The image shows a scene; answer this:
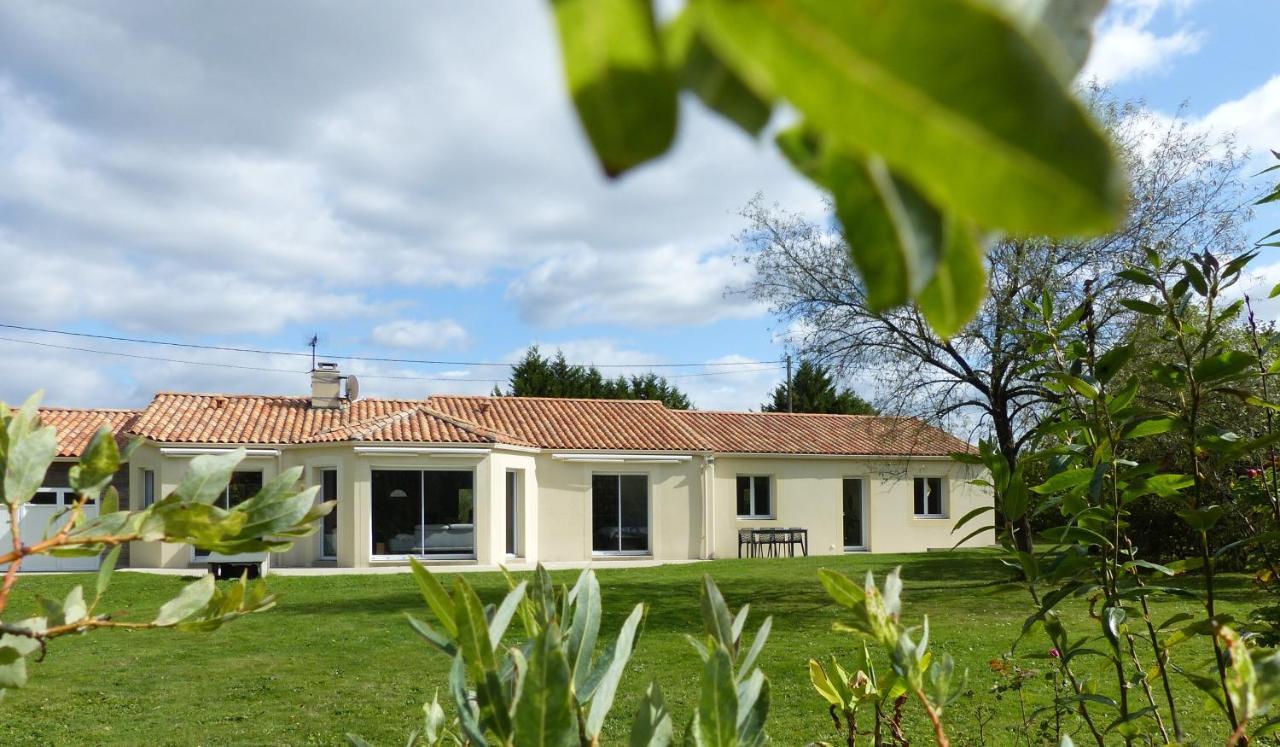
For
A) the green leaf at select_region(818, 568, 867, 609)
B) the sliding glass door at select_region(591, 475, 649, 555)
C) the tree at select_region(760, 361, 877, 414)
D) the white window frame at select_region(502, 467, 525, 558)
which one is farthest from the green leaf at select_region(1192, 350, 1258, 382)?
the tree at select_region(760, 361, 877, 414)

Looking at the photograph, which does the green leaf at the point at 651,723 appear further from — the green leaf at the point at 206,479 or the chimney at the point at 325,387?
the chimney at the point at 325,387

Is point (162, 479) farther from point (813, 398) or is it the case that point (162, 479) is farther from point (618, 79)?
point (813, 398)

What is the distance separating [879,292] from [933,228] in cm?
2

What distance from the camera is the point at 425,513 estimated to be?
64.5 ft

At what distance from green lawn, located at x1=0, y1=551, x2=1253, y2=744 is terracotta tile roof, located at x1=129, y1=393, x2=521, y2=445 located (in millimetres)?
3649

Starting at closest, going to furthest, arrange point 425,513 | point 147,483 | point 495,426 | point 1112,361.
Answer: point 1112,361
point 425,513
point 147,483
point 495,426

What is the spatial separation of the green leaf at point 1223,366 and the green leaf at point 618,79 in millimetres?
1652

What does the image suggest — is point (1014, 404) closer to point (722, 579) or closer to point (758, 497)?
point (722, 579)

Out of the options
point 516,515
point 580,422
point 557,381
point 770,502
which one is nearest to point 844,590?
point 516,515

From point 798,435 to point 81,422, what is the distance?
712 inches

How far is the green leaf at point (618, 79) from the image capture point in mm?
225

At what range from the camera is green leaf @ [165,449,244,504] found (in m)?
0.88

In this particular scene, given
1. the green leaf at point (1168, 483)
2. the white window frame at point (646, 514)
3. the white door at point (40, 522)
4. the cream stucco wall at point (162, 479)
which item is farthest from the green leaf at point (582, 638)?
the white window frame at point (646, 514)

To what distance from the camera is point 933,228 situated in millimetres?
247
